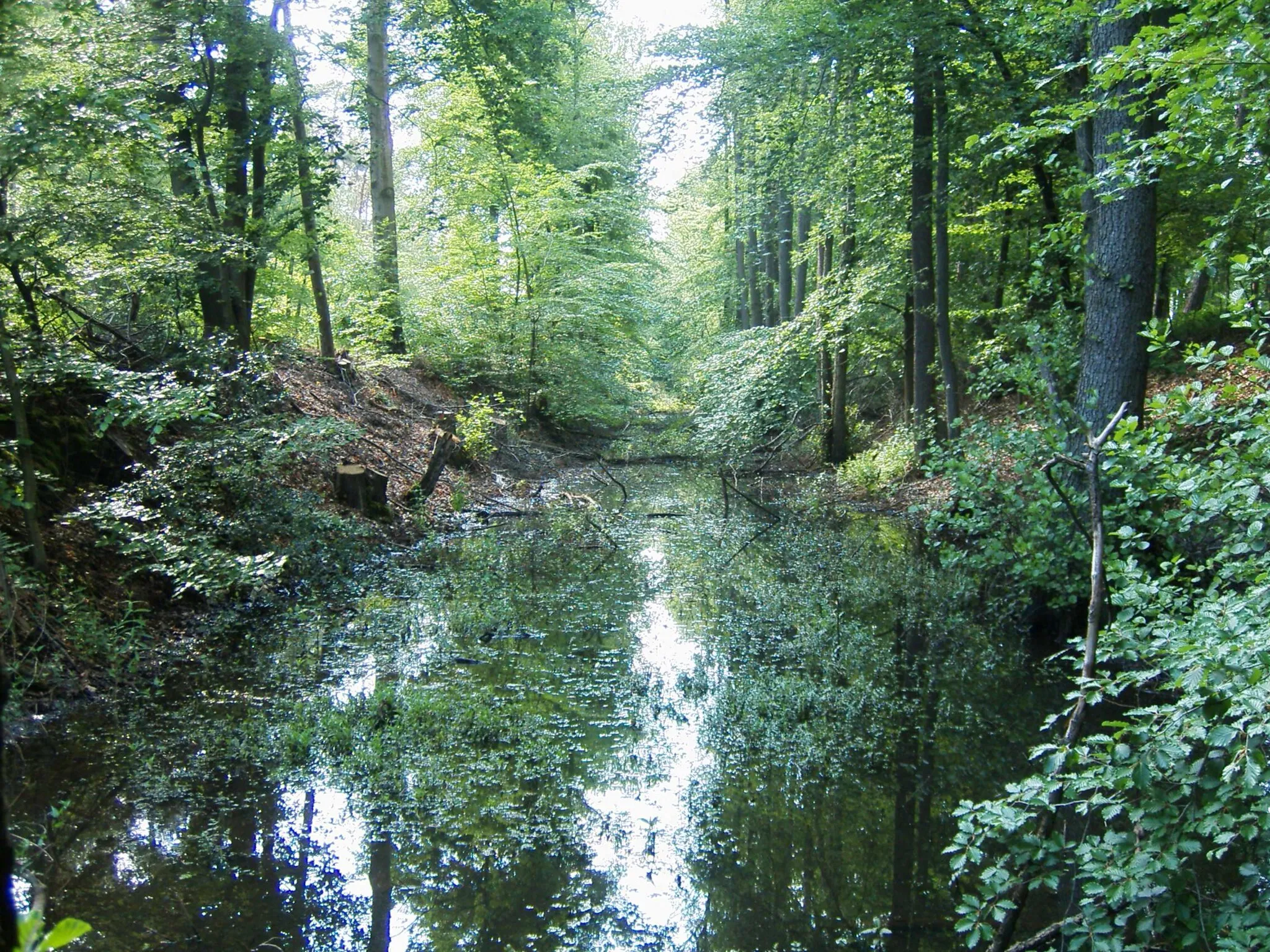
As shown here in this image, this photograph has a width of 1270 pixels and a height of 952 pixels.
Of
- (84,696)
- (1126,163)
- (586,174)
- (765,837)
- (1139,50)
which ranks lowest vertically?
(765,837)

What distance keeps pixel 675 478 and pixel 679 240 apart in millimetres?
19698

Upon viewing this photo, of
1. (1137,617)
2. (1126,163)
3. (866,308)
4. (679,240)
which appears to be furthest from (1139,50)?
(679,240)

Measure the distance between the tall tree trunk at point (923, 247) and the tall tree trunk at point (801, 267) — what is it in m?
6.25

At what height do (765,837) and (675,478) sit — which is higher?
(675,478)

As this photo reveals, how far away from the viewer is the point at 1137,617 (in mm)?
3811

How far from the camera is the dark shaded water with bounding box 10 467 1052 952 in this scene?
412 cm

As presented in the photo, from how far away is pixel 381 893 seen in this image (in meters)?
4.23

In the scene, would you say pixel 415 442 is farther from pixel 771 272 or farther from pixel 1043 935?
pixel 771 272

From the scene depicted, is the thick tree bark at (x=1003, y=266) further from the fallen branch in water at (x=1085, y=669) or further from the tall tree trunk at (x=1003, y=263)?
the fallen branch in water at (x=1085, y=669)

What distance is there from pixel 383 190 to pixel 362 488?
8.28 metres

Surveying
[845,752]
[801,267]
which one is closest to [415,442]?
[845,752]

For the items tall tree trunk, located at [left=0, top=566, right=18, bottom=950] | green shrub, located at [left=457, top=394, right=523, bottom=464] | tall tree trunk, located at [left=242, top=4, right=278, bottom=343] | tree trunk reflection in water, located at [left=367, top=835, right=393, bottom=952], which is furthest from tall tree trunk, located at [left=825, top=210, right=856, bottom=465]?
tall tree trunk, located at [left=0, top=566, right=18, bottom=950]

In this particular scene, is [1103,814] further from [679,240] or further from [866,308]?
[679,240]

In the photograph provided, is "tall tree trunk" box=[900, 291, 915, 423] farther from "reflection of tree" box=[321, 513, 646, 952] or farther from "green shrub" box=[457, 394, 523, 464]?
"reflection of tree" box=[321, 513, 646, 952]
